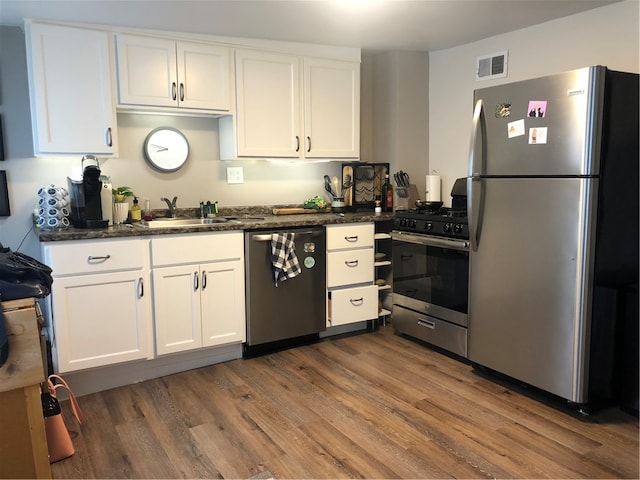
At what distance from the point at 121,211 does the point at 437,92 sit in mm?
2645

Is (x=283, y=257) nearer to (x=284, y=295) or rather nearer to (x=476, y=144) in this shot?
(x=284, y=295)

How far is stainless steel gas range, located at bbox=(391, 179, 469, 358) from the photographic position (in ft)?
10.2

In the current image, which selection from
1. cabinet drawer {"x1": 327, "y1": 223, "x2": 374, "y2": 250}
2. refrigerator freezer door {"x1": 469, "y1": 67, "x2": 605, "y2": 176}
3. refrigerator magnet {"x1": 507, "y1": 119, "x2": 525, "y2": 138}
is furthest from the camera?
cabinet drawer {"x1": 327, "y1": 223, "x2": 374, "y2": 250}

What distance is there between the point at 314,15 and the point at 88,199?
172 centimetres

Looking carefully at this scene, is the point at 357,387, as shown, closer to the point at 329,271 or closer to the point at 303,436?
the point at 303,436

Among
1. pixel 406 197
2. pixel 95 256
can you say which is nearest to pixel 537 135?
pixel 406 197

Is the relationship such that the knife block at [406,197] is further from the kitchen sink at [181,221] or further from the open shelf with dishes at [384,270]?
the kitchen sink at [181,221]

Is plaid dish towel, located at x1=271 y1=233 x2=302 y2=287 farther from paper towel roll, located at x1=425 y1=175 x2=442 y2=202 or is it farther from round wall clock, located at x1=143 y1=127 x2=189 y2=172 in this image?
paper towel roll, located at x1=425 y1=175 x2=442 y2=202

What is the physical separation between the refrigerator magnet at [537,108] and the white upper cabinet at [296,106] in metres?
1.60

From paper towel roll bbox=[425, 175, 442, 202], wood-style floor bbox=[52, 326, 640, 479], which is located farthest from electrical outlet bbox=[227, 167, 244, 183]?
paper towel roll bbox=[425, 175, 442, 202]

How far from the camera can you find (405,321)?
3.64m

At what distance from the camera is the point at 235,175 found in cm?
376

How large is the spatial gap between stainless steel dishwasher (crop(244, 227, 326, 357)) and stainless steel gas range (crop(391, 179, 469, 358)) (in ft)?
1.94

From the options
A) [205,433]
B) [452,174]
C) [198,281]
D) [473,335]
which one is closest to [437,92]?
[452,174]
